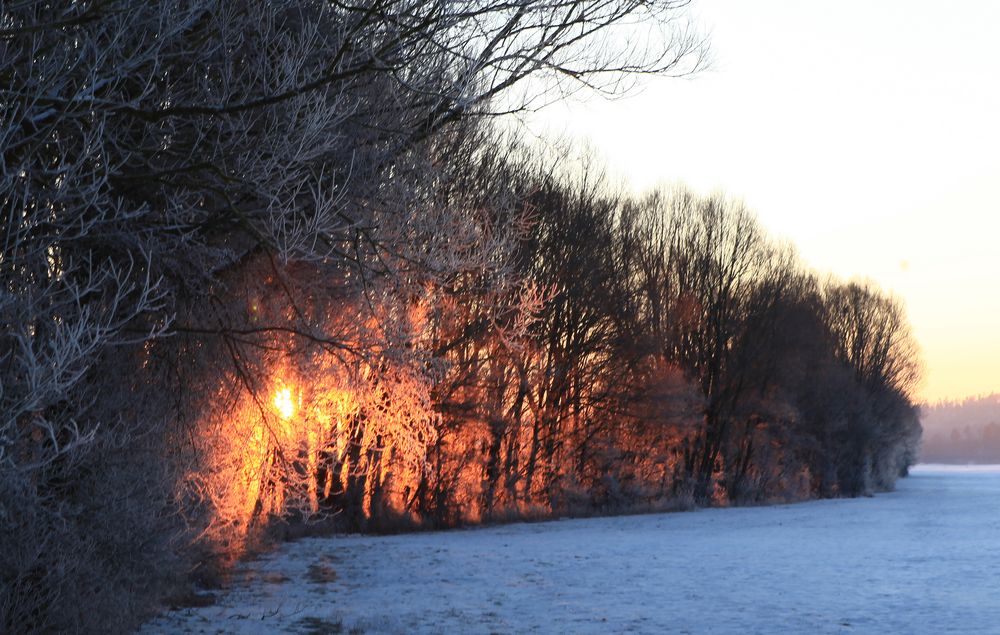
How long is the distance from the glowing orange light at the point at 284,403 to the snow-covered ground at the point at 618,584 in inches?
92.4

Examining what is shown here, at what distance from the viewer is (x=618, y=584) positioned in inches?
659

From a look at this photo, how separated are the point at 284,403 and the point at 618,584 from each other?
7666mm

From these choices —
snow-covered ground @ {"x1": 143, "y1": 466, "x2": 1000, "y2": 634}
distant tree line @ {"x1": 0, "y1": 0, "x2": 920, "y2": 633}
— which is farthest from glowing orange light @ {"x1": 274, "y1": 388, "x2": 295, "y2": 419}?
snow-covered ground @ {"x1": 143, "y1": 466, "x2": 1000, "y2": 634}

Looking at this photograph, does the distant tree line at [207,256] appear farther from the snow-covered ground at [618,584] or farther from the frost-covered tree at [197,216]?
the snow-covered ground at [618,584]

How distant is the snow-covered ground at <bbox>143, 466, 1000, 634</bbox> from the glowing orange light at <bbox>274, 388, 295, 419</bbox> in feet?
7.70

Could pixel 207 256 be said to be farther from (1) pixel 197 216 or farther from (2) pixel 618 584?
(2) pixel 618 584

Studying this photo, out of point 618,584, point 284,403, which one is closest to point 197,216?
point 284,403

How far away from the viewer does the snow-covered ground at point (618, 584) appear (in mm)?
12352

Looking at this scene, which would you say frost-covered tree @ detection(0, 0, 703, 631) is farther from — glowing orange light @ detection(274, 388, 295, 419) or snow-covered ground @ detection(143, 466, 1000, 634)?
snow-covered ground @ detection(143, 466, 1000, 634)

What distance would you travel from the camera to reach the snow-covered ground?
486 inches

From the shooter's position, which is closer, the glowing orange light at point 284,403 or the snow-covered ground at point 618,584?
the glowing orange light at point 284,403

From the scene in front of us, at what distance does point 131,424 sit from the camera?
8.78 metres

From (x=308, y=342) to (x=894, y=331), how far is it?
7312 centimetres

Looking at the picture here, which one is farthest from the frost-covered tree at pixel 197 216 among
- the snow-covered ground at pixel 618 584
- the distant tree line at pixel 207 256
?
the snow-covered ground at pixel 618 584
